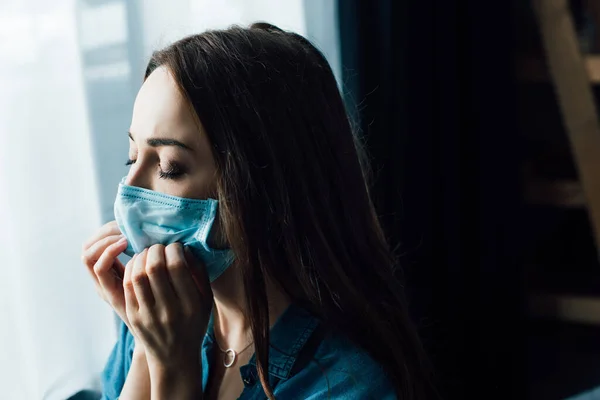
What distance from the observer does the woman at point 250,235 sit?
0.95 metres

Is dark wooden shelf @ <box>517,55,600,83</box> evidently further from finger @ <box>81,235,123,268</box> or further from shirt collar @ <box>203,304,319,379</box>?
finger @ <box>81,235,123,268</box>

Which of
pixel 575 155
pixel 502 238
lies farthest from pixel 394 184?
pixel 575 155

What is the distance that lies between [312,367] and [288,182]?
263mm

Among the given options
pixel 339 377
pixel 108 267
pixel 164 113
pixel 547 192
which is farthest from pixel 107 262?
pixel 547 192

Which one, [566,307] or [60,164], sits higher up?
[60,164]

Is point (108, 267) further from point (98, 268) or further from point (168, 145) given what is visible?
point (168, 145)

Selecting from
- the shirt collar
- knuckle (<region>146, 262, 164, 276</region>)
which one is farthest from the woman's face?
the shirt collar

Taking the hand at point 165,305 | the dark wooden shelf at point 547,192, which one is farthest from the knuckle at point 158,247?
the dark wooden shelf at point 547,192

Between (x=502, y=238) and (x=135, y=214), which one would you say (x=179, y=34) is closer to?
(x=135, y=214)

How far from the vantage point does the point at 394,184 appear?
193 cm

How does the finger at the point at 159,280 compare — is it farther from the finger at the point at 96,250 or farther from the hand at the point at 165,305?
the finger at the point at 96,250

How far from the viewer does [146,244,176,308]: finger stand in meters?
0.92

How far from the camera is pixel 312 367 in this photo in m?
1.03

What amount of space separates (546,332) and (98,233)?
1.86 metres
